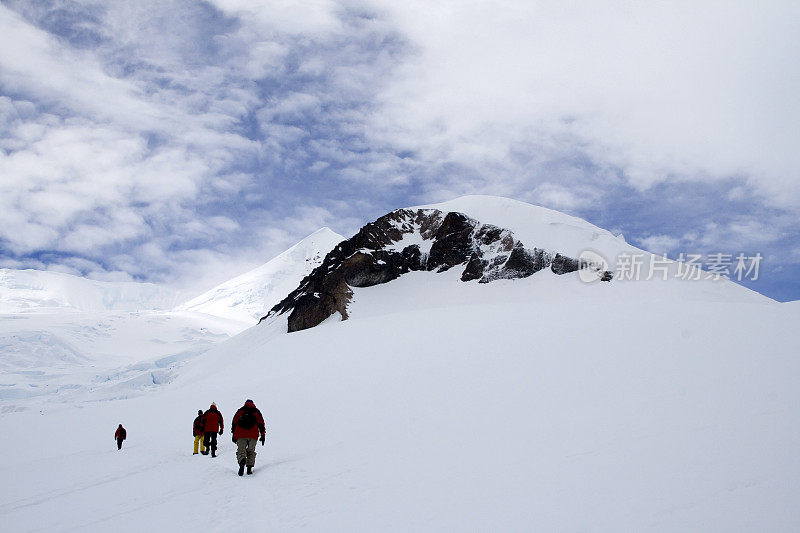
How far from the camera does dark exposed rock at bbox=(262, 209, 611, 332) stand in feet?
199

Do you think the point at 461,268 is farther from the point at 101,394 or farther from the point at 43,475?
the point at 43,475

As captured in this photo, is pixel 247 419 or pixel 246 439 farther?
pixel 247 419

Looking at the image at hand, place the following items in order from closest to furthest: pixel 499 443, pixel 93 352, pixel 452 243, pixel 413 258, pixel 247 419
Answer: pixel 499 443
pixel 247 419
pixel 452 243
pixel 413 258
pixel 93 352

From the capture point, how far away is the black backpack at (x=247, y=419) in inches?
378

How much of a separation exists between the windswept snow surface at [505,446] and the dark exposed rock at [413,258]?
130ft

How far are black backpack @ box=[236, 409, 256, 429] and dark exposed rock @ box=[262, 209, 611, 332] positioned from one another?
50974 millimetres

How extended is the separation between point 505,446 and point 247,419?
5393 millimetres

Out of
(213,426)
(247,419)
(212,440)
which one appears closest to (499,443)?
(247,419)

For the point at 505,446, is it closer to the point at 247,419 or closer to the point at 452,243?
the point at 247,419

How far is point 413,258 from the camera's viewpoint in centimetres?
7175

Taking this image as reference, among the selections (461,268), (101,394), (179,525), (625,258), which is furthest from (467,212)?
(179,525)

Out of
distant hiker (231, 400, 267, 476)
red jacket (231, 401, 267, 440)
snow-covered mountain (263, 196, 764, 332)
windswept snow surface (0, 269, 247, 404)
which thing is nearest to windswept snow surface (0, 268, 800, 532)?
distant hiker (231, 400, 267, 476)

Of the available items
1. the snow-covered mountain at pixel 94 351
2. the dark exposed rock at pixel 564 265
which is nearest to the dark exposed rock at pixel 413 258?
the dark exposed rock at pixel 564 265

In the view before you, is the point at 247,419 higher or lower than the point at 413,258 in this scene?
lower
